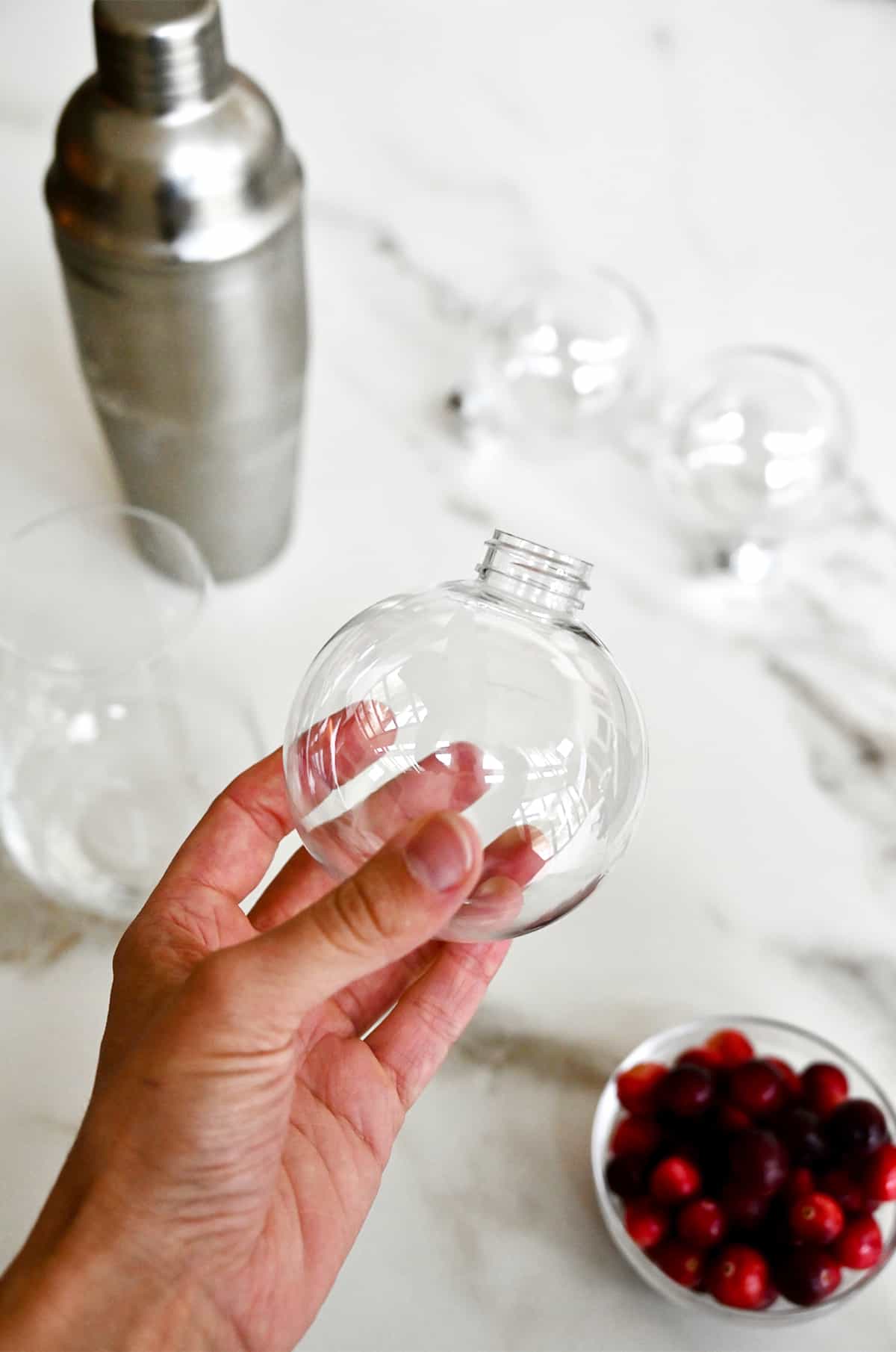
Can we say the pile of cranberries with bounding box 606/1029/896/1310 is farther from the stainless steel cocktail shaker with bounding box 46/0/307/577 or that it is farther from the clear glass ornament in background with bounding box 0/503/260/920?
the stainless steel cocktail shaker with bounding box 46/0/307/577

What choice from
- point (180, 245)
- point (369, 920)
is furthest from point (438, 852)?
point (180, 245)

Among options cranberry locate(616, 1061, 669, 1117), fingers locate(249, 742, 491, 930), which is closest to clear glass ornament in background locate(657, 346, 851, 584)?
cranberry locate(616, 1061, 669, 1117)

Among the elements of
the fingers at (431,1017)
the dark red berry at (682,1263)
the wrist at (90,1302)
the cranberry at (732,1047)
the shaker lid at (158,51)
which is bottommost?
the dark red berry at (682,1263)

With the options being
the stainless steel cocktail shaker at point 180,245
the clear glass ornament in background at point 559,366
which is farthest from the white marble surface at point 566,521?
the stainless steel cocktail shaker at point 180,245

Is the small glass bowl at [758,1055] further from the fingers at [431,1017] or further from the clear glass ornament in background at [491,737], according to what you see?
the clear glass ornament in background at [491,737]

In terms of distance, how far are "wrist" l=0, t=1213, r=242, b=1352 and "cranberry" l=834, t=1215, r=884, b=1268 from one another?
0.32m

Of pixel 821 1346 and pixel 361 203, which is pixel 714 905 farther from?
pixel 361 203

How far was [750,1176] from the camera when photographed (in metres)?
0.66

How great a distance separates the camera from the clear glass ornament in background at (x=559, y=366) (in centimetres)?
101

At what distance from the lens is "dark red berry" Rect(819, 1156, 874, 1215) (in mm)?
679

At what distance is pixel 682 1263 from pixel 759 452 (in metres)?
0.55

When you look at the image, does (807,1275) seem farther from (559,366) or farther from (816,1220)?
(559,366)

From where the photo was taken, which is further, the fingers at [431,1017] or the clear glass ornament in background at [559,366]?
the clear glass ornament in background at [559,366]

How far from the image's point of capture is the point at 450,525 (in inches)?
39.1
